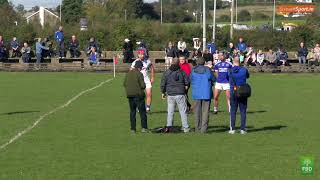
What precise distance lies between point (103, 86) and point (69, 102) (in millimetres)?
8692

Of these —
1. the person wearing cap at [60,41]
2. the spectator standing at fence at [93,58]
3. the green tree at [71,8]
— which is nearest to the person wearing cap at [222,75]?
the spectator standing at fence at [93,58]

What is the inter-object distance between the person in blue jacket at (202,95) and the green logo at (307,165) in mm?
4769

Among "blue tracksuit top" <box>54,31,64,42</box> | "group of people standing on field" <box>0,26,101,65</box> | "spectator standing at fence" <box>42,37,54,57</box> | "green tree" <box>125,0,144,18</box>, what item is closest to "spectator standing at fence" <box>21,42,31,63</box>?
"group of people standing on field" <box>0,26,101,65</box>

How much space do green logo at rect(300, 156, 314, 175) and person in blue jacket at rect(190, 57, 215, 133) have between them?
4.77 m

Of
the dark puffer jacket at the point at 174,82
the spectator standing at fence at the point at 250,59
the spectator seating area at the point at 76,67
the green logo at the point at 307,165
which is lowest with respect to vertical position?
the green logo at the point at 307,165

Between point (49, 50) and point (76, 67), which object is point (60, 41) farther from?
point (76, 67)

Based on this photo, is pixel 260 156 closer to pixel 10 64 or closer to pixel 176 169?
pixel 176 169

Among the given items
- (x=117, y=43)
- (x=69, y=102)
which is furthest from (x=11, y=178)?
(x=117, y=43)

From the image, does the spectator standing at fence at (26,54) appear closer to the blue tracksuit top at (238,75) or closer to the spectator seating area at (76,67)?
the spectator seating area at (76,67)

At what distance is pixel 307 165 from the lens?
13.9 m

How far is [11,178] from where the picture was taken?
515 inches

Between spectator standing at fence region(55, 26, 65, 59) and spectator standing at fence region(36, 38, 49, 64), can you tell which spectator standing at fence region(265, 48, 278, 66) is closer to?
spectator standing at fence region(55, 26, 65, 59)

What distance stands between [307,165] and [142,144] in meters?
4.45

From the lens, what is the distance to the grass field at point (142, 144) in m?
13.7
